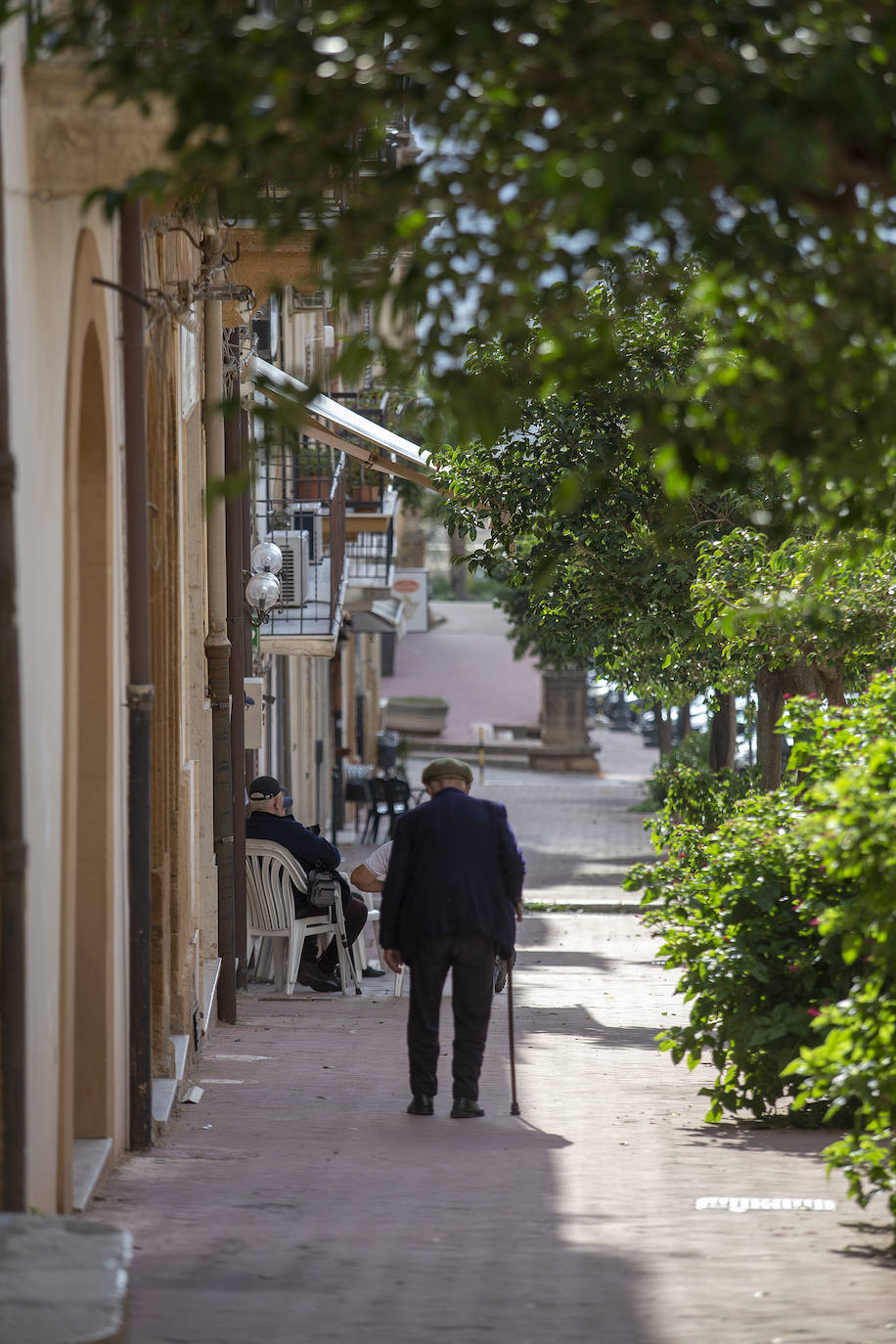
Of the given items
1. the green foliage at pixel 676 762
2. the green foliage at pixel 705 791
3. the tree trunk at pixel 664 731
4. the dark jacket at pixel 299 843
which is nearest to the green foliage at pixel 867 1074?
the dark jacket at pixel 299 843

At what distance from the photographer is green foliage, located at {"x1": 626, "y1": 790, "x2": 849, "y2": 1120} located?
6.86 meters

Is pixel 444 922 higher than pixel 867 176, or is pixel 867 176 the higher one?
pixel 867 176

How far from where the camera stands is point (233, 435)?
11781 mm

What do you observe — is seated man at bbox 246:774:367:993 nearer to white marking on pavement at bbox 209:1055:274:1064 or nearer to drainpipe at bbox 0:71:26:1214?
white marking on pavement at bbox 209:1055:274:1064

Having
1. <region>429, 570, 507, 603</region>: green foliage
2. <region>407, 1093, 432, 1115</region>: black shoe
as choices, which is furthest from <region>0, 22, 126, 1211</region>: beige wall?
<region>429, 570, 507, 603</region>: green foliage

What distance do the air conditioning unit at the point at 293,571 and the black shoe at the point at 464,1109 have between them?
9641 millimetres

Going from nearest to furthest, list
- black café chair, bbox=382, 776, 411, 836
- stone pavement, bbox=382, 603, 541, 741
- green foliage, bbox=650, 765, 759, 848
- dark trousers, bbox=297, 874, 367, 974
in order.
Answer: dark trousers, bbox=297, 874, 367, 974 < green foliage, bbox=650, 765, 759, 848 < black café chair, bbox=382, 776, 411, 836 < stone pavement, bbox=382, 603, 541, 741

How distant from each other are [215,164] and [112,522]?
2.70 meters

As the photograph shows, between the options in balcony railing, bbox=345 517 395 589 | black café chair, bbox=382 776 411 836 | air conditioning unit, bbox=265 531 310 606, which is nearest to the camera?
air conditioning unit, bbox=265 531 310 606

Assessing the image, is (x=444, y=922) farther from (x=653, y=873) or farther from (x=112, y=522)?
(x=112, y=522)

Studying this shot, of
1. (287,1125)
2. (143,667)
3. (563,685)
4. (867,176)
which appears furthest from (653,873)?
(563,685)

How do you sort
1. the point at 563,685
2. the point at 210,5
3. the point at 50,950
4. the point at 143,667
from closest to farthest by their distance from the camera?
the point at 210,5 → the point at 50,950 → the point at 143,667 → the point at 563,685

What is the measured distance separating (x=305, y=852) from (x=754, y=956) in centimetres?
568

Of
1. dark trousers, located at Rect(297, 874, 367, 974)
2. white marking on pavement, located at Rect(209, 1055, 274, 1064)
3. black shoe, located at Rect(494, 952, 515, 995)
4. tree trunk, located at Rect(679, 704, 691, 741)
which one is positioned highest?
tree trunk, located at Rect(679, 704, 691, 741)
